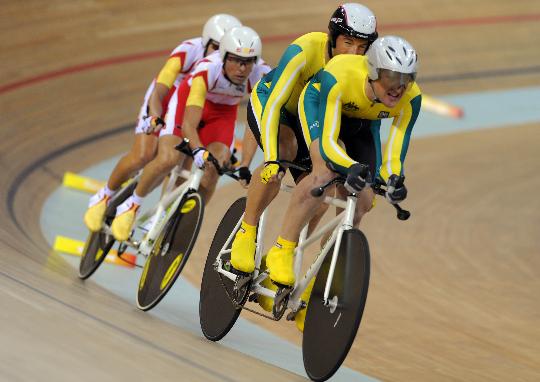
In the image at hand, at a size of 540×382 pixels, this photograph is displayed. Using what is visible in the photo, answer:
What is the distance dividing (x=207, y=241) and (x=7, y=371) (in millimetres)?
4125

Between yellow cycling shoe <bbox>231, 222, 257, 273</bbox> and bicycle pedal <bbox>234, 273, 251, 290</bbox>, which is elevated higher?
yellow cycling shoe <bbox>231, 222, 257, 273</bbox>

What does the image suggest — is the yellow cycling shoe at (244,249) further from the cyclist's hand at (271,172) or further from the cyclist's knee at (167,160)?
the cyclist's knee at (167,160)

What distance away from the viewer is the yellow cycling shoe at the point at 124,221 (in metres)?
5.86

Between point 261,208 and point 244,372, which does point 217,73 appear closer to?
point 261,208

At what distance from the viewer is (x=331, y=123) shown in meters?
4.20

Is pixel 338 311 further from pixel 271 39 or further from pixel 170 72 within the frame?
pixel 271 39

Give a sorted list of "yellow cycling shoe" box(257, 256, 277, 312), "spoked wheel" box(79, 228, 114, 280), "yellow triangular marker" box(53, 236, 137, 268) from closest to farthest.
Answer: "yellow cycling shoe" box(257, 256, 277, 312), "spoked wheel" box(79, 228, 114, 280), "yellow triangular marker" box(53, 236, 137, 268)

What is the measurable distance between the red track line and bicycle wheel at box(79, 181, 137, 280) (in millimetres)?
3270

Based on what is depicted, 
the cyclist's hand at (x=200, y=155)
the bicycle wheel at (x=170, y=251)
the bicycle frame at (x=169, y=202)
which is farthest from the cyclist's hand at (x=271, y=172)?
the bicycle frame at (x=169, y=202)

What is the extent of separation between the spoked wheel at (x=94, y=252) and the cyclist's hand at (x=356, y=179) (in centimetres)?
235

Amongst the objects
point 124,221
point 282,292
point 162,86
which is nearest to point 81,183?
point 162,86

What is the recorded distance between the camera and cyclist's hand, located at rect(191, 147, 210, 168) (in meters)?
5.21

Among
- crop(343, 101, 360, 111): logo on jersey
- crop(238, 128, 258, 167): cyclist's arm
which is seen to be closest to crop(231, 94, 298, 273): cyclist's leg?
crop(238, 128, 258, 167): cyclist's arm

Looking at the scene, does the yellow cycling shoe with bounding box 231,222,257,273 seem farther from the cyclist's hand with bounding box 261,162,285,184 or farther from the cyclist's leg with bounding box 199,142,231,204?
the cyclist's leg with bounding box 199,142,231,204
